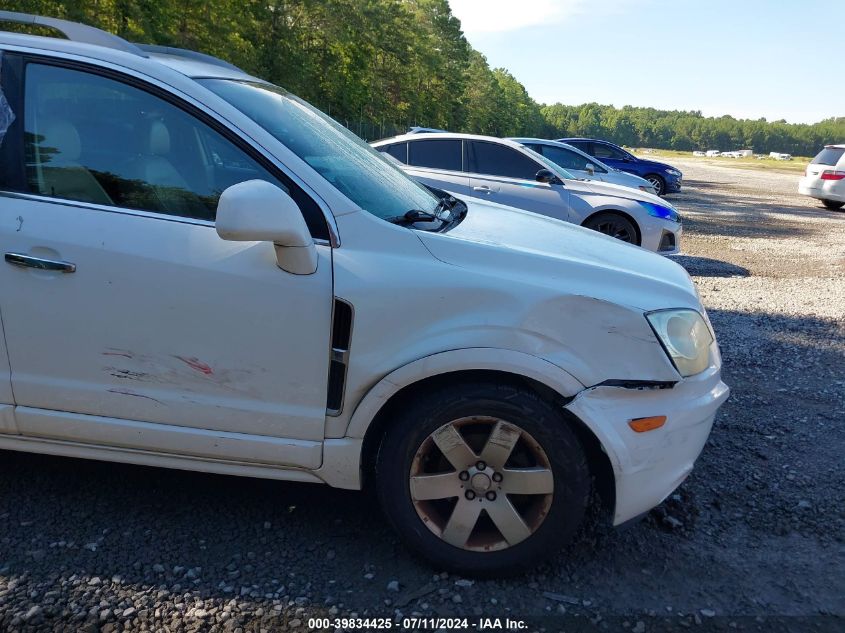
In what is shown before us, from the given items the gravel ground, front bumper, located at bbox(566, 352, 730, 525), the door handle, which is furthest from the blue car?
the door handle

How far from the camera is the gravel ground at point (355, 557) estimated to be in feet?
8.25

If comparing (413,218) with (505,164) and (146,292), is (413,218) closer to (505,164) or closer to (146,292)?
(146,292)

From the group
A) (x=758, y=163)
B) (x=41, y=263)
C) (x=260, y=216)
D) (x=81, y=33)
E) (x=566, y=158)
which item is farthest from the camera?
(x=758, y=163)

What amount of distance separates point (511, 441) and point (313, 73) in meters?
32.6

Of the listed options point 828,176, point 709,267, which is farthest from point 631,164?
point 709,267

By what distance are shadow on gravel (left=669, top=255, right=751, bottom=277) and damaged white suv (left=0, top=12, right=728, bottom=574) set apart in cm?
726

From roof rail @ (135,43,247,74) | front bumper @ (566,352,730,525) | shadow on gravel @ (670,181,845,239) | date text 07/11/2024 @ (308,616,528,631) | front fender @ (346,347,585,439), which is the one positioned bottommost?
date text 07/11/2024 @ (308,616,528,631)

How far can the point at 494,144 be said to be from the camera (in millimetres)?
9406

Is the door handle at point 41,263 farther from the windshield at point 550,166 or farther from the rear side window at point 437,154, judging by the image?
the windshield at point 550,166

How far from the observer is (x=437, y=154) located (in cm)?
946

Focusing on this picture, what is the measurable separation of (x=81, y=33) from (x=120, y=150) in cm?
67

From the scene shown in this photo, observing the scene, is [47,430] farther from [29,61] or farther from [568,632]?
[568,632]

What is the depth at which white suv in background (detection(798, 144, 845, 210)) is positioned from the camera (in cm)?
1920

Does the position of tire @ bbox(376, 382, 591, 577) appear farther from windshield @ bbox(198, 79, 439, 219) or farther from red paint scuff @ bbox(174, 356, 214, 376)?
windshield @ bbox(198, 79, 439, 219)
